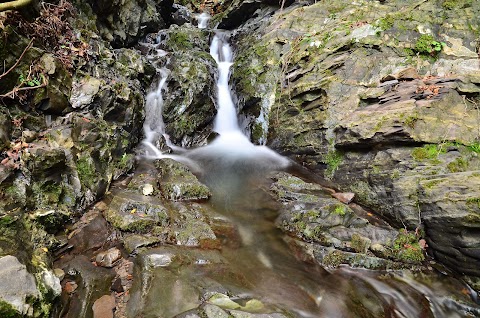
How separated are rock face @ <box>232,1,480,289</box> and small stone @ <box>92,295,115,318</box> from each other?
510 cm

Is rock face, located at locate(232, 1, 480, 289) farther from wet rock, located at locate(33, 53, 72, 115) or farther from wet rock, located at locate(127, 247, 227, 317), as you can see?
wet rock, located at locate(33, 53, 72, 115)

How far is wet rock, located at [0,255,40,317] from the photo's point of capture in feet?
8.31

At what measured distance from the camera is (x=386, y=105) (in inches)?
269

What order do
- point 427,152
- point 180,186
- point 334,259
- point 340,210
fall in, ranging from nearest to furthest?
1. point 334,259
2. point 340,210
3. point 427,152
4. point 180,186

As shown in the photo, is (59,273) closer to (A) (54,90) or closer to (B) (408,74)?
(A) (54,90)

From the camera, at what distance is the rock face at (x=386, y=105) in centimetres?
499

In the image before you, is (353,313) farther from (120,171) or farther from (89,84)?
(89,84)

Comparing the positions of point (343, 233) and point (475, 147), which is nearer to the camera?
point (343, 233)

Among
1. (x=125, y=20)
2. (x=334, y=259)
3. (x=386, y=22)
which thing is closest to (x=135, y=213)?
(x=334, y=259)

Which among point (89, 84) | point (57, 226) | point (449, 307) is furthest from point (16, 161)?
point (449, 307)

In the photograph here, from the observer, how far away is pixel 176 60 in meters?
11.0

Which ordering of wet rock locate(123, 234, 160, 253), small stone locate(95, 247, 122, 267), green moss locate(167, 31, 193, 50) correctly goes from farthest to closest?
green moss locate(167, 31, 193, 50) → wet rock locate(123, 234, 160, 253) → small stone locate(95, 247, 122, 267)

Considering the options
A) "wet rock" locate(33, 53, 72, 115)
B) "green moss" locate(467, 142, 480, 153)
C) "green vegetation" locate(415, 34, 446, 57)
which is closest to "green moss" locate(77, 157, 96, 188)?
"wet rock" locate(33, 53, 72, 115)

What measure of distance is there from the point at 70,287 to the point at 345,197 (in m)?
5.47
